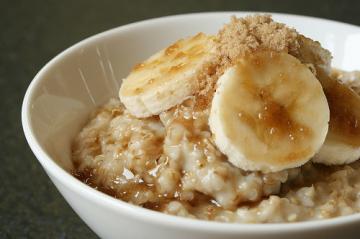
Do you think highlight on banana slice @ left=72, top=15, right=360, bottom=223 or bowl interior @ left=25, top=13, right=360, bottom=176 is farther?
bowl interior @ left=25, top=13, right=360, bottom=176

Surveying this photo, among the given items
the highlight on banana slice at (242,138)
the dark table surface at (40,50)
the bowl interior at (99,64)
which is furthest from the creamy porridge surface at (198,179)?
the dark table surface at (40,50)

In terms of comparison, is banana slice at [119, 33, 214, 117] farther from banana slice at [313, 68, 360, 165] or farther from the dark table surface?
the dark table surface

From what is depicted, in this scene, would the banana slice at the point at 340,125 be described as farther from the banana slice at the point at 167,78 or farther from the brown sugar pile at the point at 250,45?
the banana slice at the point at 167,78

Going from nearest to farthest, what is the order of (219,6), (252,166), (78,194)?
(78,194) < (252,166) < (219,6)

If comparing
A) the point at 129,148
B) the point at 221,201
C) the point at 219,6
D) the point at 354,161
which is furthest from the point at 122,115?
the point at 219,6

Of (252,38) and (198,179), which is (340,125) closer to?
(252,38)

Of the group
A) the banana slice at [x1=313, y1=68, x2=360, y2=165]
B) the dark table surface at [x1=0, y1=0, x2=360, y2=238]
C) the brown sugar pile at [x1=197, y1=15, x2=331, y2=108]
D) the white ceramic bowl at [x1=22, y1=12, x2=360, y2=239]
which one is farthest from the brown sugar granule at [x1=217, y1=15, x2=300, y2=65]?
the dark table surface at [x1=0, y1=0, x2=360, y2=238]

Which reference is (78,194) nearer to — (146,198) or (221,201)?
(146,198)
